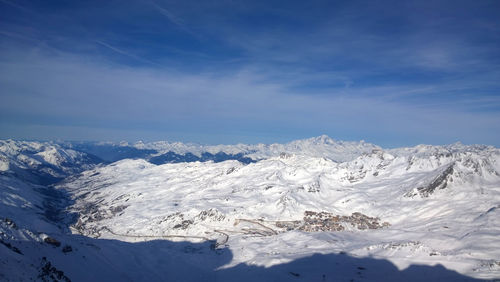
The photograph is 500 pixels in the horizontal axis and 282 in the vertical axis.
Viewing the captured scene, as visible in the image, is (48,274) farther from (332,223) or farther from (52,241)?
(332,223)

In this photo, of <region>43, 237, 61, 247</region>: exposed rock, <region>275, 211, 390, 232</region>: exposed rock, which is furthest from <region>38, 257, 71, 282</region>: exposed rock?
<region>275, 211, 390, 232</region>: exposed rock

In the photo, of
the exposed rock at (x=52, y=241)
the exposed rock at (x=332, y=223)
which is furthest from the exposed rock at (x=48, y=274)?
the exposed rock at (x=332, y=223)

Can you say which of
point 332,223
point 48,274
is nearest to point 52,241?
point 48,274

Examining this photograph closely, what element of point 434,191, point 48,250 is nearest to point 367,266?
point 48,250

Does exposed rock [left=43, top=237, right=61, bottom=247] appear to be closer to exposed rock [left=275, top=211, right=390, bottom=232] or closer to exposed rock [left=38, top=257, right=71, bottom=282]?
exposed rock [left=38, top=257, right=71, bottom=282]

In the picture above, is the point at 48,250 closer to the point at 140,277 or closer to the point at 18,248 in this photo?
the point at 18,248

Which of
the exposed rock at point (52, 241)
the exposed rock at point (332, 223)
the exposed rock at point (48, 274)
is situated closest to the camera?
the exposed rock at point (48, 274)

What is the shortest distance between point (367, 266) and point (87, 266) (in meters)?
67.7

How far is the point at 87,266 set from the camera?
221 ft

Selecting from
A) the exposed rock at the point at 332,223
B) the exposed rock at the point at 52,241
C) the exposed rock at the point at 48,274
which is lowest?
the exposed rock at the point at 332,223

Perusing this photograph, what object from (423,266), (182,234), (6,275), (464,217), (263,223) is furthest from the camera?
(263,223)

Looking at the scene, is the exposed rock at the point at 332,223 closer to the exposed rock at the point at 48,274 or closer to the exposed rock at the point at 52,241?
the exposed rock at the point at 52,241

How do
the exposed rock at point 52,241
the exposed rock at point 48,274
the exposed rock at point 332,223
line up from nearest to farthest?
1. the exposed rock at point 48,274
2. the exposed rock at point 52,241
3. the exposed rock at point 332,223

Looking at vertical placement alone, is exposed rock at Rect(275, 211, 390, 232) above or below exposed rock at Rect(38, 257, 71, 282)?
below
